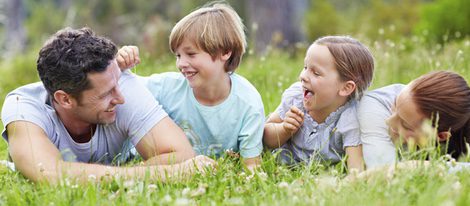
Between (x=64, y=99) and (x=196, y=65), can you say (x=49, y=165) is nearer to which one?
(x=64, y=99)

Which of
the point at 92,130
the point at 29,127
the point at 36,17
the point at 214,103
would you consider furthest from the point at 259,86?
the point at 36,17

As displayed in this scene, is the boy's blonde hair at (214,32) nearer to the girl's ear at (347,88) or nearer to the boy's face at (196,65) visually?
the boy's face at (196,65)

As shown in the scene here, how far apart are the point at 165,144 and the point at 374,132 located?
1230mm

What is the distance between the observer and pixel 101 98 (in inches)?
151

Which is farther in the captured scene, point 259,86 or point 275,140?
point 259,86

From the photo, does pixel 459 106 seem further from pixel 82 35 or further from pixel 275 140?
pixel 82 35

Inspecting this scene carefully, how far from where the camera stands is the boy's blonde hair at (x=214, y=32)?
4078 millimetres

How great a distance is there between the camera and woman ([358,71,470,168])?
3588 mm

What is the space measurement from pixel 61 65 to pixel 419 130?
203cm

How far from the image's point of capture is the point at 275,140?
4230 mm

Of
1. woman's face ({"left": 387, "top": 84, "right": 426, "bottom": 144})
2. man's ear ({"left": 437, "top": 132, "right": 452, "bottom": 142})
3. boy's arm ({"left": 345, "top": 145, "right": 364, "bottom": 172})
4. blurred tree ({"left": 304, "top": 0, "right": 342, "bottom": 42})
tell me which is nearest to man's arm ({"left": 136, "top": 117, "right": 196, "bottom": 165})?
boy's arm ({"left": 345, "top": 145, "right": 364, "bottom": 172})

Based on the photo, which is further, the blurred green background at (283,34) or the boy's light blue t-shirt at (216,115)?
the blurred green background at (283,34)

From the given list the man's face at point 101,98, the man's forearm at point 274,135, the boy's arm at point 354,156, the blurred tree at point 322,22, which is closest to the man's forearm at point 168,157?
the man's face at point 101,98

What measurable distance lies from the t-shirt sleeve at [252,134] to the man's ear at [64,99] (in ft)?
3.48
